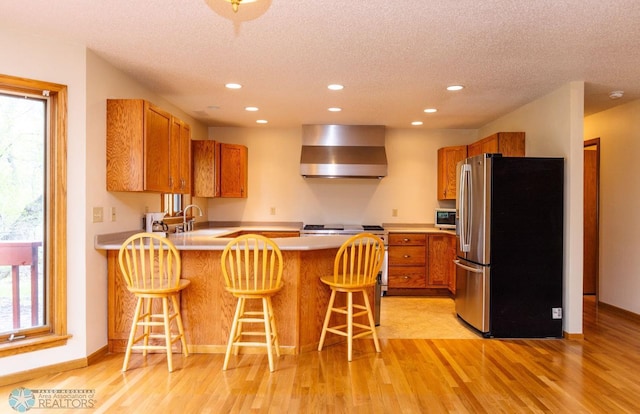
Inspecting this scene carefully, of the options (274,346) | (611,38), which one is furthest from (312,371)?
(611,38)

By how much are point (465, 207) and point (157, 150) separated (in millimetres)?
3017

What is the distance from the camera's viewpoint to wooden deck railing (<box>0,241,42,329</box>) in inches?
114

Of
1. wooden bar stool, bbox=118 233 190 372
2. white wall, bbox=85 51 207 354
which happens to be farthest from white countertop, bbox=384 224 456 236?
white wall, bbox=85 51 207 354

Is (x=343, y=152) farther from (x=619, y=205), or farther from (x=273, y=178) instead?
(x=619, y=205)

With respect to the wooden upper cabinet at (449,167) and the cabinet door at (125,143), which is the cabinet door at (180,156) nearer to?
the cabinet door at (125,143)

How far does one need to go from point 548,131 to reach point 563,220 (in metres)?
0.97

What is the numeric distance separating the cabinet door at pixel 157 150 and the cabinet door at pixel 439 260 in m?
3.52

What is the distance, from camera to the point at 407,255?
5668 millimetres

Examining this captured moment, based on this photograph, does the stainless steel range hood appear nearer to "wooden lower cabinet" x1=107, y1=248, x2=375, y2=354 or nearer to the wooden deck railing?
"wooden lower cabinet" x1=107, y1=248, x2=375, y2=354

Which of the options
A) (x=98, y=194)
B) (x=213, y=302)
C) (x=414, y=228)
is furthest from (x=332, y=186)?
(x=98, y=194)

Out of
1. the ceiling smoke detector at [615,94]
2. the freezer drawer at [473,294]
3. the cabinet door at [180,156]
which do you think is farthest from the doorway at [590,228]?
the cabinet door at [180,156]

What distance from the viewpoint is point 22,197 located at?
2.96m

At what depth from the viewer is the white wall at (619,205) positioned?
181 inches

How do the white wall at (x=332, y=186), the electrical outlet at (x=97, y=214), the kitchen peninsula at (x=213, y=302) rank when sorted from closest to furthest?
the electrical outlet at (x=97, y=214), the kitchen peninsula at (x=213, y=302), the white wall at (x=332, y=186)
